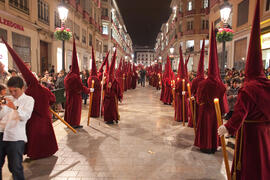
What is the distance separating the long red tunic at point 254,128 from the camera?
2.82m

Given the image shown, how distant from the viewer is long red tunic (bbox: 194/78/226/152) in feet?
16.1

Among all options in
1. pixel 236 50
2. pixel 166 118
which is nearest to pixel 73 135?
pixel 166 118

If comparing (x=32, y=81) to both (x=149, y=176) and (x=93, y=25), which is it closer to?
(x=149, y=176)

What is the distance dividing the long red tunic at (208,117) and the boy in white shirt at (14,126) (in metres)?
3.78

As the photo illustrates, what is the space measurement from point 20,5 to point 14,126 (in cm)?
1205

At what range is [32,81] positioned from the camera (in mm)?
4219

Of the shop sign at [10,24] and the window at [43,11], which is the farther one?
the window at [43,11]

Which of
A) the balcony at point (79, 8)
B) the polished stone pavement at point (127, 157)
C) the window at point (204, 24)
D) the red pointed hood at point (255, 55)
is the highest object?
the window at point (204, 24)

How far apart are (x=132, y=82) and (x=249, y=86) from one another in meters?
19.4

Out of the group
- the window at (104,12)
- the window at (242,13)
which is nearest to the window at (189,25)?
the window at (104,12)

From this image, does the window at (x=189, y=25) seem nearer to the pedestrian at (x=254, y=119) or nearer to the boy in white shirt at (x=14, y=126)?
the pedestrian at (x=254, y=119)

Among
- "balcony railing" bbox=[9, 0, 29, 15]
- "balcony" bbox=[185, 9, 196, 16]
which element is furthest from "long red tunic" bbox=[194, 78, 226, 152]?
"balcony" bbox=[185, 9, 196, 16]

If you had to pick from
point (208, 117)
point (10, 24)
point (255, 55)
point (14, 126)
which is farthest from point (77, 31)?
point (255, 55)

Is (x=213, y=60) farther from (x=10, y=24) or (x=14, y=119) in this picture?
(x=10, y=24)
